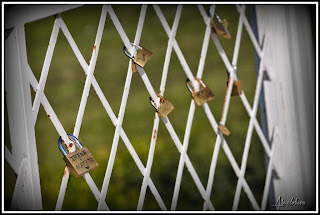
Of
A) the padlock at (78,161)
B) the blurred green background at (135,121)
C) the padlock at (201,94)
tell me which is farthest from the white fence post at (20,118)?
the blurred green background at (135,121)

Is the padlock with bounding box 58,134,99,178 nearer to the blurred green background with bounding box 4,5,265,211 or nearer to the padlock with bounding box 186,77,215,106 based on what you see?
the padlock with bounding box 186,77,215,106

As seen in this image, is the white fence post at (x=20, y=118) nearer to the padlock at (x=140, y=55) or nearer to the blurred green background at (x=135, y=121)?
the padlock at (x=140, y=55)

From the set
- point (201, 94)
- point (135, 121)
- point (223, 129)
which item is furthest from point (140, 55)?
point (135, 121)

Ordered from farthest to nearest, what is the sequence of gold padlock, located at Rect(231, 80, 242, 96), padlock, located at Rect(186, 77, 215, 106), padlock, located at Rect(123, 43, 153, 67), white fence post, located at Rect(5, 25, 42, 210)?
gold padlock, located at Rect(231, 80, 242, 96)
padlock, located at Rect(186, 77, 215, 106)
padlock, located at Rect(123, 43, 153, 67)
white fence post, located at Rect(5, 25, 42, 210)

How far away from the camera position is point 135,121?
282 cm

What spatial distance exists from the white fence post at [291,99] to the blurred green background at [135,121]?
0.93 m

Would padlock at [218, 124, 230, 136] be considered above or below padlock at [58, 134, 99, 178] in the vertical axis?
below

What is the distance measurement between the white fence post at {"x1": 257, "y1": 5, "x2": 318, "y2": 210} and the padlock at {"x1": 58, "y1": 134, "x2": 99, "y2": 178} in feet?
2.48

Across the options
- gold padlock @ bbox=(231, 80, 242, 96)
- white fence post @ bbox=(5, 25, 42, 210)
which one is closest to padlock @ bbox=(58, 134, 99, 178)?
white fence post @ bbox=(5, 25, 42, 210)

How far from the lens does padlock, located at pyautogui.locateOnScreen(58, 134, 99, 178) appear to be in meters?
0.77

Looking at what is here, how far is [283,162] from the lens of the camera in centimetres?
133

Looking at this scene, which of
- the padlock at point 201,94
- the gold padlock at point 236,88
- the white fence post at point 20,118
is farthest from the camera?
the gold padlock at point 236,88

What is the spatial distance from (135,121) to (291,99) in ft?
5.46

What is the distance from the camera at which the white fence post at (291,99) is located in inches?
50.7
